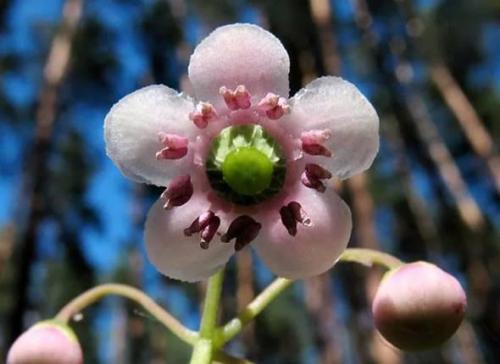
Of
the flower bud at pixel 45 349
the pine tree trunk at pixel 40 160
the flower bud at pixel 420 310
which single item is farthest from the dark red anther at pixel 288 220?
the pine tree trunk at pixel 40 160

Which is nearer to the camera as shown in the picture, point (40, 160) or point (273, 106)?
point (273, 106)

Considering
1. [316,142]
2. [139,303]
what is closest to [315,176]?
[316,142]

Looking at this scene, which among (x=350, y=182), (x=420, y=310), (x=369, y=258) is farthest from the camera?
(x=350, y=182)

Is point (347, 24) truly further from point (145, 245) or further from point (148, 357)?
point (145, 245)

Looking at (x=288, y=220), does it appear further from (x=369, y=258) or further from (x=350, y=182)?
(x=350, y=182)

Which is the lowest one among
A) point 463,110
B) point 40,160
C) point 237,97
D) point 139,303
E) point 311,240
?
point 463,110

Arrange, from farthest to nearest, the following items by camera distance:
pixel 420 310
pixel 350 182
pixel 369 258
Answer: pixel 350 182, pixel 369 258, pixel 420 310

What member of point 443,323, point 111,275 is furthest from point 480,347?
point 443,323

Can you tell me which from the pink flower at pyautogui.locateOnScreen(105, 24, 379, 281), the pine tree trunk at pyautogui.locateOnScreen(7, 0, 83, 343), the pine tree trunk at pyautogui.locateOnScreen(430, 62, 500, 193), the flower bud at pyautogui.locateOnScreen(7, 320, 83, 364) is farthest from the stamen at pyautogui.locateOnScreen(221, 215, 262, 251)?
the pine tree trunk at pyautogui.locateOnScreen(430, 62, 500, 193)
